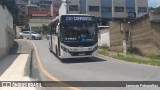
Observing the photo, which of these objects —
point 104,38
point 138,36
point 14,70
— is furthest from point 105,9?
point 14,70

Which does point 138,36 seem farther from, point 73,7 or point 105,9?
point 105,9

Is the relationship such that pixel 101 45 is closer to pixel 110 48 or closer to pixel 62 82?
pixel 110 48

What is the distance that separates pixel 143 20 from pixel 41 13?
8385cm

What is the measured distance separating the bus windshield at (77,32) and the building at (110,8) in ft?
223

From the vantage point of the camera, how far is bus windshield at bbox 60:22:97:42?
22.5 meters

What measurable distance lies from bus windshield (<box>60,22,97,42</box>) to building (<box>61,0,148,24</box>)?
67.9 metres

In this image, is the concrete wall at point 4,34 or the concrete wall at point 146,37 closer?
the concrete wall at point 4,34

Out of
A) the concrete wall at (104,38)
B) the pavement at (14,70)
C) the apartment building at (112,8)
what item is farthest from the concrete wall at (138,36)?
the apartment building at (112,8)

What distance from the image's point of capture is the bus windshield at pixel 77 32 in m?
22.5

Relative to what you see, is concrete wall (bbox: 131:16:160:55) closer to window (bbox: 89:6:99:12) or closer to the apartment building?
the apartment building

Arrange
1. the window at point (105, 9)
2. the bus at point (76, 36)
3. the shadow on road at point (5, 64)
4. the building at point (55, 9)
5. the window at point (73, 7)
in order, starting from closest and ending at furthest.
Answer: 1. the shadow on road at point (5, 64)
2. the bus at point (76, 36)
3. the window at point (73, 7)
4. the window at point (105, 9)
5. the building at point (55, 9)

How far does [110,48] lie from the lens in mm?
37875

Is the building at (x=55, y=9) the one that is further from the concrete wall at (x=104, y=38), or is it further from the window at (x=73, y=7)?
the concrete wall at (x=104, y=38)

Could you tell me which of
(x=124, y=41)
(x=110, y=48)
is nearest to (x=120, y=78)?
(x=124, y=41)
